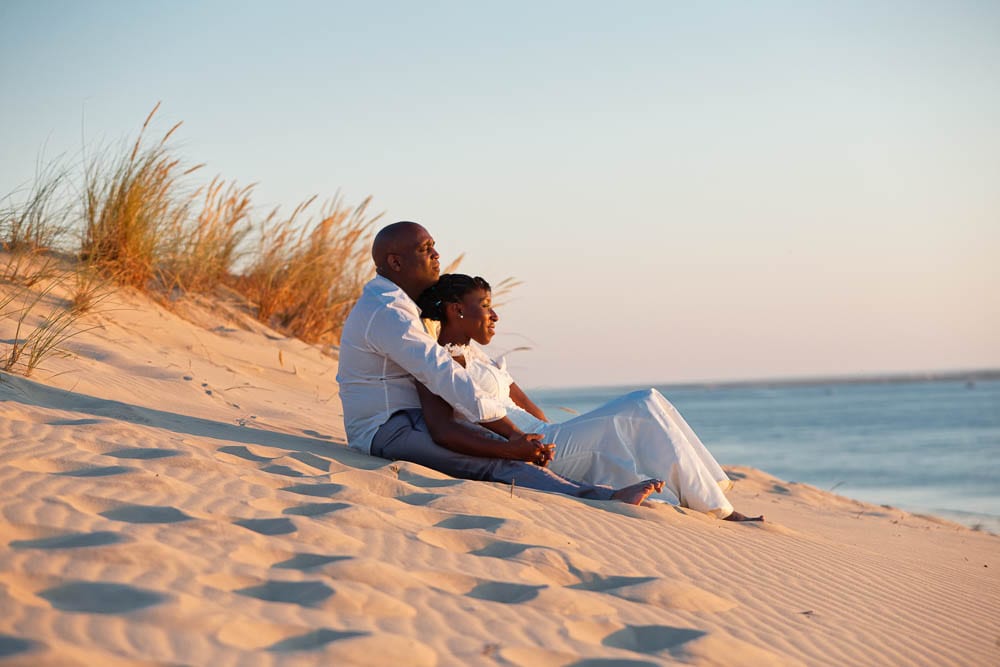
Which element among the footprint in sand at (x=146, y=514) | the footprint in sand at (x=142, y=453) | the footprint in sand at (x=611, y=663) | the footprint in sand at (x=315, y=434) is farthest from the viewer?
the footprint in sand at (x=315, y=434)

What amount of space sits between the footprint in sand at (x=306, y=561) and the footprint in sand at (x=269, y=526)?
21 cm

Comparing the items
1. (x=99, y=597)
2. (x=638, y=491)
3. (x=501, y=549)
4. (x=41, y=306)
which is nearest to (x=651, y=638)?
(x=501, y=549)

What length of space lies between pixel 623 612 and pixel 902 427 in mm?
20523

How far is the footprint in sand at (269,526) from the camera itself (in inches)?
118

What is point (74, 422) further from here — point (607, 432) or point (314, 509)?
point (607, 432)

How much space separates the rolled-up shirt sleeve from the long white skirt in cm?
50

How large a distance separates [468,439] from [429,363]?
0.40 m

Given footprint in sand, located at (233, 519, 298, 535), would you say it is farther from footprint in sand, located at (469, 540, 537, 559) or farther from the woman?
the woman

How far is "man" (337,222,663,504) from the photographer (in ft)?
13.8

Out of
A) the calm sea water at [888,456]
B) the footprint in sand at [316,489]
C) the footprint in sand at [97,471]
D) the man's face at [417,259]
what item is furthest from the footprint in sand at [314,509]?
the calm sea water at [888,456]

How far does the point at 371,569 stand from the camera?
275cm

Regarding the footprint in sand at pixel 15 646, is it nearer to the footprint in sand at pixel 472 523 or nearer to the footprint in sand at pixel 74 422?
the footprint in sand at pixel 472 523

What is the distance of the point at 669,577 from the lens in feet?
10.7

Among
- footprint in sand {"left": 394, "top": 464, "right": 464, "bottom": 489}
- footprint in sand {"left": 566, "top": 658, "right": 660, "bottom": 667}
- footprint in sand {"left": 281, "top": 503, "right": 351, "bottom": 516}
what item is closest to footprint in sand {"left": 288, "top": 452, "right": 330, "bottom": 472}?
footprint in sand {"left": 394, "top": 464, "right": 464, "bottom": 489}
